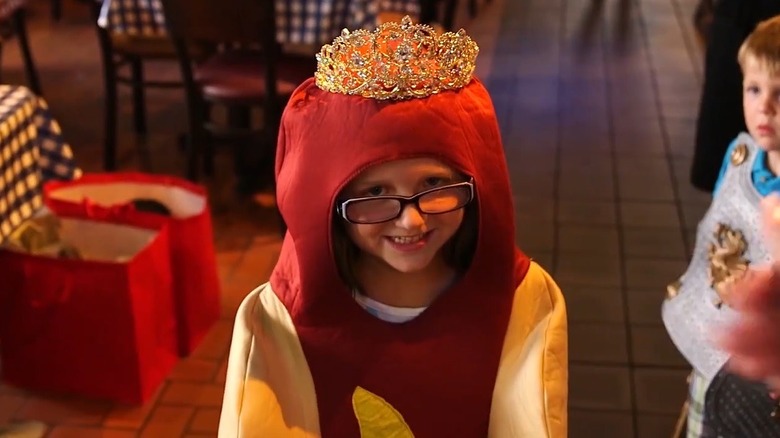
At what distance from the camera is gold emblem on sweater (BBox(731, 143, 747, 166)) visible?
146cm

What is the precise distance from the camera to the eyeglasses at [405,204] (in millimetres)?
1092

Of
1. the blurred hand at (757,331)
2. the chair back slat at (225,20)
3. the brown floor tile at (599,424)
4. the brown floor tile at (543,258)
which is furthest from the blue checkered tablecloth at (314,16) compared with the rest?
the blurred hand at (757,331)

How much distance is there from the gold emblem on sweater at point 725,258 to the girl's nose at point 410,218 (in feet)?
1.82

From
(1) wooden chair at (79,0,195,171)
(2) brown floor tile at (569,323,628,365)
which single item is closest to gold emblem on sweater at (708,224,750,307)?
(2) brown floor tile at (569,323,628,365)

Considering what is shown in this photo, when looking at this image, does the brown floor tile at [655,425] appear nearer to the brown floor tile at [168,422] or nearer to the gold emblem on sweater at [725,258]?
the gold emblem on sweater at [725,258]

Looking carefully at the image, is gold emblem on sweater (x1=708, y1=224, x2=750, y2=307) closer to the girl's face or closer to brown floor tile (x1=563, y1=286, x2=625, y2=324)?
the girl's face

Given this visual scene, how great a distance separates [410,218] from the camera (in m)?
1.09

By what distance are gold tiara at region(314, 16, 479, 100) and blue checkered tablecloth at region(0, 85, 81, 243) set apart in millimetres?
1192

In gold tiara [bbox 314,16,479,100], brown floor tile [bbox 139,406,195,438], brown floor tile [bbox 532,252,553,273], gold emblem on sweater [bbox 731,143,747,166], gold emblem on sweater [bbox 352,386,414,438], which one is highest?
gold tiara [bbox 314,16,479,100]

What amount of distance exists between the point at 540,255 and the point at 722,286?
135 centimetres

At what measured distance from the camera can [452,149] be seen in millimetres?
1077

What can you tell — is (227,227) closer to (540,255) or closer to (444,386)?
(540,255)

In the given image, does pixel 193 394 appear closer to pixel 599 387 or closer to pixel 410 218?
pixel 599 387

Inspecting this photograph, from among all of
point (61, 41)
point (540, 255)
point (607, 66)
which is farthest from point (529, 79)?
point (61, 41)
